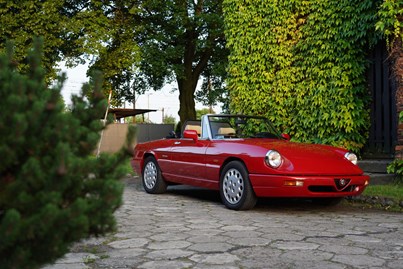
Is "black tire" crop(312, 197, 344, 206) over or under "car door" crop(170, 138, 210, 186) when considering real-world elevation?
Answer: under

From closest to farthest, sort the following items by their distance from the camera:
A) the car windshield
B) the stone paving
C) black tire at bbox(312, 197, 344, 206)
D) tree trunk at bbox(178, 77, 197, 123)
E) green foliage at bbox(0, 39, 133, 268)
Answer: green foliage at bbox(0, 39, 133, 268), the stone paving, black tire at bbox(312, 197, 344, 206), the car windshield, tree trunk at bbox(178, 77, 197, 123)

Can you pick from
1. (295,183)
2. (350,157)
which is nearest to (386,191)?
(350,157)

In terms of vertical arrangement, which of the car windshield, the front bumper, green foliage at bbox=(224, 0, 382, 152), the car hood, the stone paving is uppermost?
green foliage at bbox=(224, 0, 382, 152)

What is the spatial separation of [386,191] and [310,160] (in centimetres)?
199

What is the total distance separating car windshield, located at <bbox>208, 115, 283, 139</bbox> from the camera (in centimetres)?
771

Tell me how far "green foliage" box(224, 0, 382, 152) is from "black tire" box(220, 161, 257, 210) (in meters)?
3.78

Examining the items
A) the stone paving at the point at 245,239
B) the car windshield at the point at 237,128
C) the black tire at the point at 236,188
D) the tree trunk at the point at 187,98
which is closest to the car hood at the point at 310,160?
the black tire at the point at 236,188

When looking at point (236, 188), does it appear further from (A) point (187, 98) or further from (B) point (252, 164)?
(A) point (187, 98)

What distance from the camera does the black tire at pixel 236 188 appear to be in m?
6.64

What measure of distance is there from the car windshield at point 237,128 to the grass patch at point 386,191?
1592 millimetres

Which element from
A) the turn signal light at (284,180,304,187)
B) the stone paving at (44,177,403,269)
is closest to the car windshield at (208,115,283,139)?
the stone paving at (44,177,403,269)

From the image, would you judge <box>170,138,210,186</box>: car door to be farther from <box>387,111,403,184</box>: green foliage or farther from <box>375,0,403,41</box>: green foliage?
<box>375,0,403,41</box>: green foliage

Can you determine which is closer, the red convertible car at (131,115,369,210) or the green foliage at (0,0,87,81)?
the red convertible car at (131,115,369,210)

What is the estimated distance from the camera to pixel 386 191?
779cm
